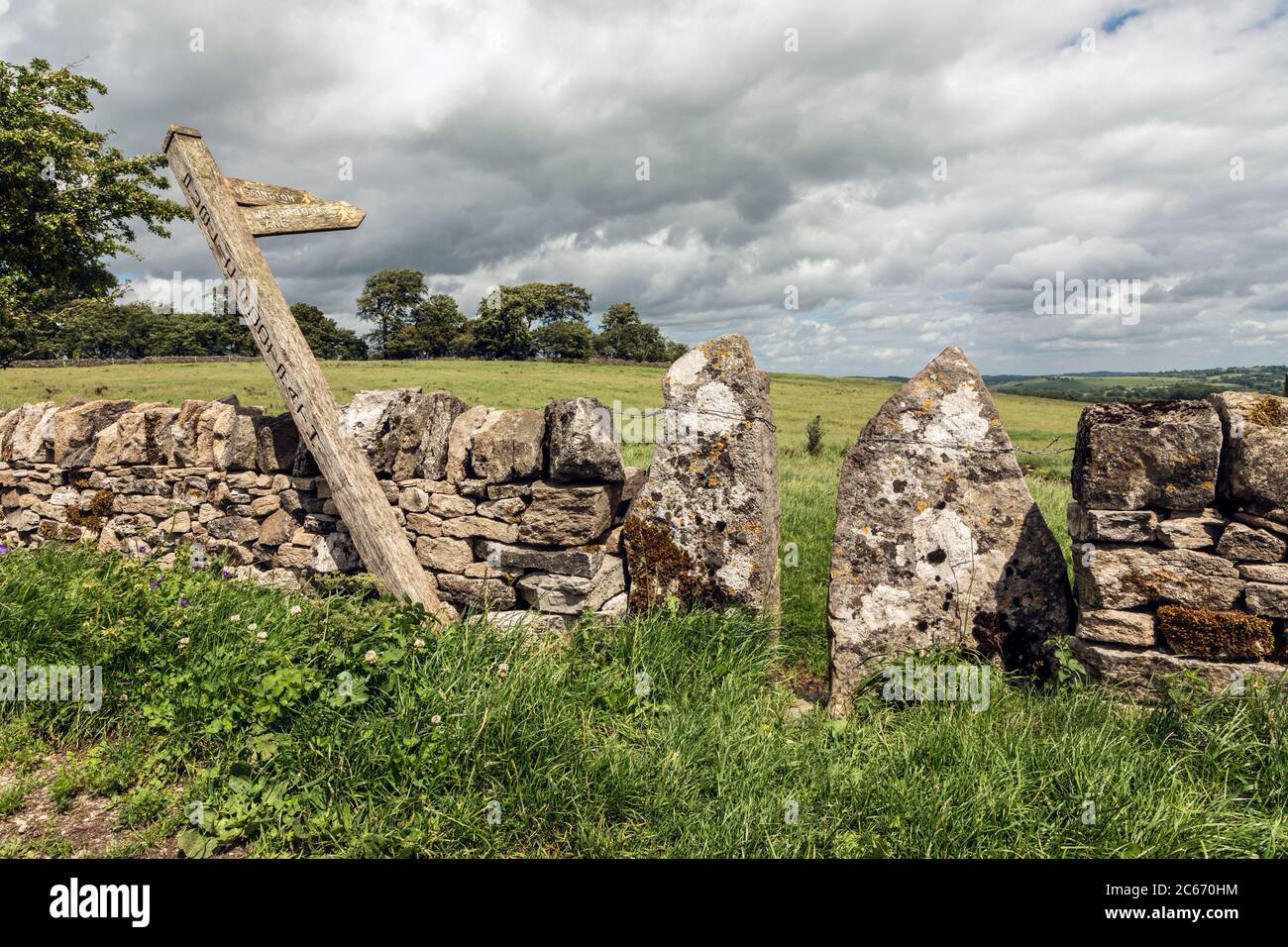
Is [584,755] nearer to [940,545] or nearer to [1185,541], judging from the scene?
[940,545]

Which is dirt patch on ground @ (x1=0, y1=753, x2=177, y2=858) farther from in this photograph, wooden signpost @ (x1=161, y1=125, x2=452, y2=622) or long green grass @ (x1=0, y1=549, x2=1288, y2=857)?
wooden signpost @ (x1=161, y1=125, x2=452, y2=622)

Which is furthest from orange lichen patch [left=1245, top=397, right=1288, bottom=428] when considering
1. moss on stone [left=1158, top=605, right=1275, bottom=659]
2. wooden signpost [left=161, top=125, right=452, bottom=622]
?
wooden signpost [left=161, top=125, right=452, bottom=622]

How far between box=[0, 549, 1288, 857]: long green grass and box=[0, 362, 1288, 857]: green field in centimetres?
1

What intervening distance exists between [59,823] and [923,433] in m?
5.57

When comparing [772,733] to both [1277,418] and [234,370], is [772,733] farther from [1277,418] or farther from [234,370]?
[234,370]

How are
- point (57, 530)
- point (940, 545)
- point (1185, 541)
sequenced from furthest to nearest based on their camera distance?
point (57, 530) < point (940, 545) < point (1185, 541)

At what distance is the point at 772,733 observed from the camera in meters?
3.79

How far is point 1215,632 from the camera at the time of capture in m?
3.59

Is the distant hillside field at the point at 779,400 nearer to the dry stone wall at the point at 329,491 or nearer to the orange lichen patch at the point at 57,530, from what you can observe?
the dry stone wall at the point at 329,491

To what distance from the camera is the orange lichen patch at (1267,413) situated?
356 cm

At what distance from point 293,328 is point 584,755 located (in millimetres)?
4349

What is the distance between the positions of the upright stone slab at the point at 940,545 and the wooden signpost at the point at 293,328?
3.14 metres

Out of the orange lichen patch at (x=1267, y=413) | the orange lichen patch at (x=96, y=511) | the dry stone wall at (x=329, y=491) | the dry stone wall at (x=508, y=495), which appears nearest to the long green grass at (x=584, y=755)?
the dry stone wall at (x=508, y=495)

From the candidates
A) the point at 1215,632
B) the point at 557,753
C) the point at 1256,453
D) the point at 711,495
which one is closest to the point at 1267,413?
the point at 1256,453
